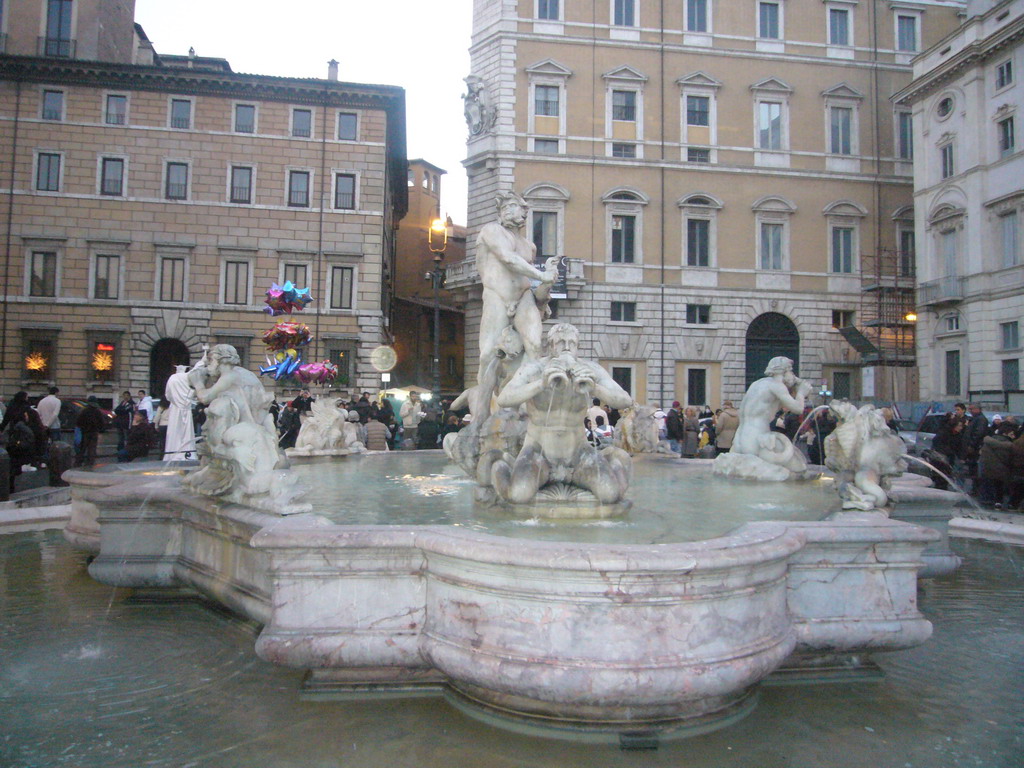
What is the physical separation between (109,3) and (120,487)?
119ft

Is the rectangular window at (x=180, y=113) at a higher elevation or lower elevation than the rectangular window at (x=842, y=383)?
higher

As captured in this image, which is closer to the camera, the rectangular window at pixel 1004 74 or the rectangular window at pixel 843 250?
the rectangular window at pixel 1004 74

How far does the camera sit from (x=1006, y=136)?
26.3 metres

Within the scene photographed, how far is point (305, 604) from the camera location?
346 cm

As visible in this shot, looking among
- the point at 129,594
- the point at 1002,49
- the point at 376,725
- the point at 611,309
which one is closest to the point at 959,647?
the point at 376,725

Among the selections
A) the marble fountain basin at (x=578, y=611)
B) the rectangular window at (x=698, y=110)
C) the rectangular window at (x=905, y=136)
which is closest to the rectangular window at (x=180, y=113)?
the rectangular window at (x=698, y=110)

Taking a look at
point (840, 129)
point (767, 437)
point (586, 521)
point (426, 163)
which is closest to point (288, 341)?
point (767, 437)

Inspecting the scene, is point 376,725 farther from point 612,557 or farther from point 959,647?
point 959,647

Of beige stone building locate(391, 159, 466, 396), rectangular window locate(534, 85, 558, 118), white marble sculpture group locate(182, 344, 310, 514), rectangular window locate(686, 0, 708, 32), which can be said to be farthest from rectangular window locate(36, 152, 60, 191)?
white marble sculpture group locate(182, 344, 310, 514)

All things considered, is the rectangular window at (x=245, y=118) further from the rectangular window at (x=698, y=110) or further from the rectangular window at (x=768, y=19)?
the rectangular window at (x=768, y=19)

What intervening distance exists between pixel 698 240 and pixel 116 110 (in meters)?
23.3

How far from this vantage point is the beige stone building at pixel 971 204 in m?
25.6

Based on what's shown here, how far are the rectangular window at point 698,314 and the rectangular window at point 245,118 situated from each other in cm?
1871

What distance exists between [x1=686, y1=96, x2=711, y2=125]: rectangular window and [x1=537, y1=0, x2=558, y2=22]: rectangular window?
618 centimetres
